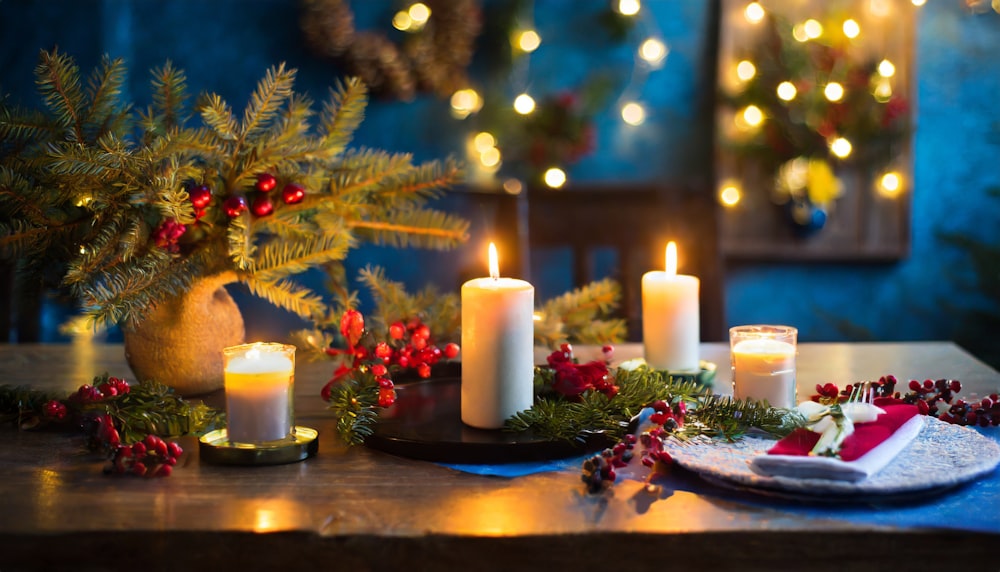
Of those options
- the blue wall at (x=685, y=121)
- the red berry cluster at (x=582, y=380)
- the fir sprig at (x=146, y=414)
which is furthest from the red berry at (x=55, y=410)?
the blue wall at (x=685, y=121)

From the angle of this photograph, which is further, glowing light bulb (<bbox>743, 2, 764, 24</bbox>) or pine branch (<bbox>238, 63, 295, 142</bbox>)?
glowing light bulb (<bbox>743, 2, 764, 24</bbox>)

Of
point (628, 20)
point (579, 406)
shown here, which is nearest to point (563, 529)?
point (579, 406)

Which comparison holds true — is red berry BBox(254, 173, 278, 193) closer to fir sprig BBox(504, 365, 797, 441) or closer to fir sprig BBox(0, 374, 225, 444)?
fir sprig BBox(0, 374, 225, 444)

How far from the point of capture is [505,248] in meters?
1.68

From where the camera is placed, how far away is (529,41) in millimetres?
2844

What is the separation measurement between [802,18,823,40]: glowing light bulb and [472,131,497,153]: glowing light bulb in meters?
0.98

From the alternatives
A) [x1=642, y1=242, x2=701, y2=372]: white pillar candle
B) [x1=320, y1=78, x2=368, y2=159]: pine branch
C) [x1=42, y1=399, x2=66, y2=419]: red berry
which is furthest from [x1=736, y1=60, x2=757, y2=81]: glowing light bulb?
[x1=42, y1=399, x2=66, y2=419]: red berry

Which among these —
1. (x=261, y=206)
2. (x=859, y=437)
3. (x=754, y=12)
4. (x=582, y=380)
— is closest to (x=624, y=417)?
(x=582, y=380)

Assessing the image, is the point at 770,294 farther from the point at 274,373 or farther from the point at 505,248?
the point at 274,373

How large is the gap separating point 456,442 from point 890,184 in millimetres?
2386

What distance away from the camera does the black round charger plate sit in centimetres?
78

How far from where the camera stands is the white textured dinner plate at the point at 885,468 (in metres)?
0.67

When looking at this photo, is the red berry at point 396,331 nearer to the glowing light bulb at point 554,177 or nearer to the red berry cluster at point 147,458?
the red berry cluster at point 147,458

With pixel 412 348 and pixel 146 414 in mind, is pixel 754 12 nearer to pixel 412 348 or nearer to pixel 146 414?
pixel 412 348
